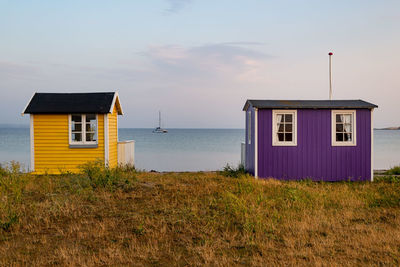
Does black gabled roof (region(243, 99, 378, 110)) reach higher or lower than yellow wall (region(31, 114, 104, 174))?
higher

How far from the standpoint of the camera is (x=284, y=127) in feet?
43.3

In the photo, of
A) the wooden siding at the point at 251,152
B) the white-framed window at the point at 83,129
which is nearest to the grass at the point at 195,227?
the wooden siding at the point at 251,152

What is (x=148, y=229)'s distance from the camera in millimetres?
6473

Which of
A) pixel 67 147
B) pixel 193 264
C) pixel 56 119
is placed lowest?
pixel 193 264

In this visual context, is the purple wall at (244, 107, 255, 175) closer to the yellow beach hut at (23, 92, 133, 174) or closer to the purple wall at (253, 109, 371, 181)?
the purple wall at (253, 109, 371, 181)

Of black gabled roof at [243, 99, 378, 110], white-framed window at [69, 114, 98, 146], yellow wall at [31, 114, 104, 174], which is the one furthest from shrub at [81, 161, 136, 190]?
black gabled roof at [243, 99, 378, 110]

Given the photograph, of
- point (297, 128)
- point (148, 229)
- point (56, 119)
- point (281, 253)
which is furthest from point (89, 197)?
point (297, 128)

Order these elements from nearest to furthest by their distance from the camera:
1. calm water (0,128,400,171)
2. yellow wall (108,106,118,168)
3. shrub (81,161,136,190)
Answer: shrub (81,161,136,190)
yellow wall (108,106,118,168)
calm water (0,128,400,171)

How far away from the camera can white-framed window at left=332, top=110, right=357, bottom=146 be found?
1314 centimetres

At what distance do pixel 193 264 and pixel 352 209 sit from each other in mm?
5111

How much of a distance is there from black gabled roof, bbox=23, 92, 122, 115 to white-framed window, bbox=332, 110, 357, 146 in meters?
9.75

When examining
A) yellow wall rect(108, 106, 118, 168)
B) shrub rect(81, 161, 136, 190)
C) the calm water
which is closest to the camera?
shrub rect(81, 161, 136, 190)

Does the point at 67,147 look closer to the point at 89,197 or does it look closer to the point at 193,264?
the point at 89,197

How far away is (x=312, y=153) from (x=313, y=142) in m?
0.45
